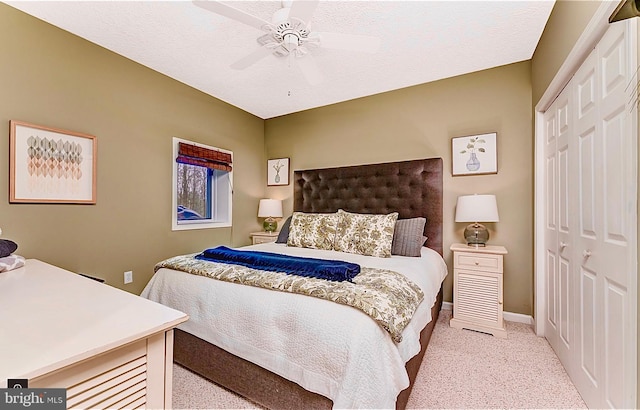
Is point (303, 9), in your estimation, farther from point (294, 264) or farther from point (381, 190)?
point (381, 190)

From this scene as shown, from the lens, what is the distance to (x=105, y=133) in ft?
8.80

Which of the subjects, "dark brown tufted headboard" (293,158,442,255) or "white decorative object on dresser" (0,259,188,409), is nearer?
"white decorative object on dresser" (0,259,188,409)

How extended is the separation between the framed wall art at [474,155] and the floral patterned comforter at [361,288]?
1.84 meters

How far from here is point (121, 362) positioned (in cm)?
86

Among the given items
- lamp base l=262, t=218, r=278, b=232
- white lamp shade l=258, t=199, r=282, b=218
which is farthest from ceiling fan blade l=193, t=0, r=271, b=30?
lamp base l=262, t=218, r=278, b=232

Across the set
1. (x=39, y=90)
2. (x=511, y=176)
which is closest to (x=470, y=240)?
(x=511, y=176)

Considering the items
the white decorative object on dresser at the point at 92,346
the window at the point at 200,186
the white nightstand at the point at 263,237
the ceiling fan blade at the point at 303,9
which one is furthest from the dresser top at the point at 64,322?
the white nightstand at the point at 263,237

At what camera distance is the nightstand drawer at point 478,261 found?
262 cm

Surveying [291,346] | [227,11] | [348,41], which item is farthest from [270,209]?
[291,346]

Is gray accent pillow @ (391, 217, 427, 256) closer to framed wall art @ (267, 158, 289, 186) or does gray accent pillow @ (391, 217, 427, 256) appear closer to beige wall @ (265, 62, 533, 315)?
beige wall @ (265, 62, 533, 315)

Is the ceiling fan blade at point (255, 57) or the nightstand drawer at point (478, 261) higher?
the ceiling fan blade at point (255, 57)

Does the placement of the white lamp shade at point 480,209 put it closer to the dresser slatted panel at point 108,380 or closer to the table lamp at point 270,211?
the table lamp at point 270,211

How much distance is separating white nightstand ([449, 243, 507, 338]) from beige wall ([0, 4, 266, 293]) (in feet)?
9.81

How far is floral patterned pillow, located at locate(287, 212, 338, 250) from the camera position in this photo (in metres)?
3.01
